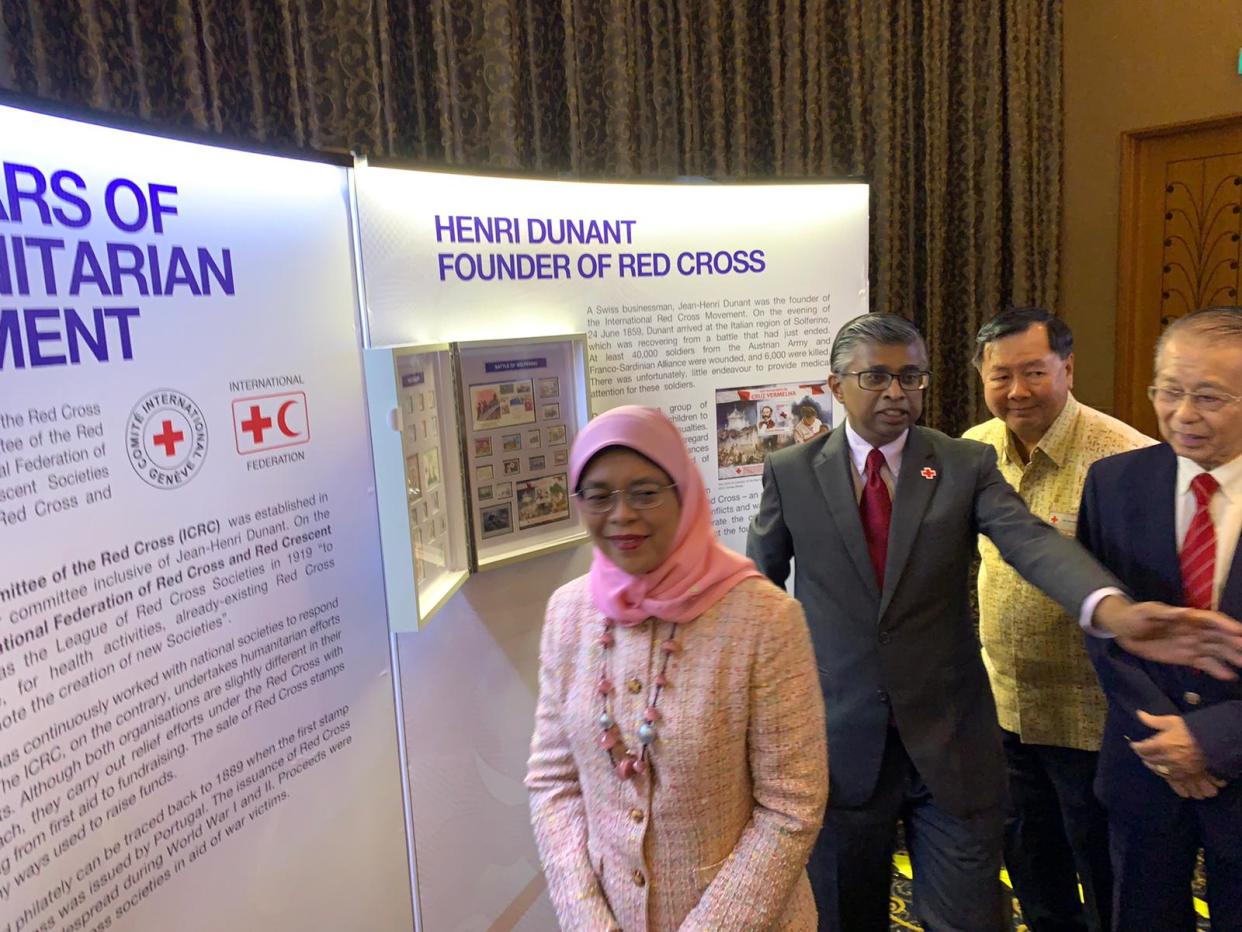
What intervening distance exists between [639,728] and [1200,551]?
3.60 feet

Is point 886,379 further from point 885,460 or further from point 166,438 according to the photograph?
point 166,438

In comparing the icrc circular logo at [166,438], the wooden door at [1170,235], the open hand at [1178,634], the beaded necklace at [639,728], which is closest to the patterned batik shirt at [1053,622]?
the open hand at [1178,634]

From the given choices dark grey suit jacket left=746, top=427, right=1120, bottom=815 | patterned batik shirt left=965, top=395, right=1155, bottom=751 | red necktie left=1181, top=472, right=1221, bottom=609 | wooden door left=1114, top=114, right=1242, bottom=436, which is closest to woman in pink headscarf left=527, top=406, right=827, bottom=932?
dark grey suit jacket left=746, top=427, right=1120, bottom=815

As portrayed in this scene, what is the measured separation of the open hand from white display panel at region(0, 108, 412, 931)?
1531mm

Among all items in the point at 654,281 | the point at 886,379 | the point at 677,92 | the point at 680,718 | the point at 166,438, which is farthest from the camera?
the point at 677,92

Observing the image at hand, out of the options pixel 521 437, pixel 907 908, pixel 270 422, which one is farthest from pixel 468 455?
pixel 907 908

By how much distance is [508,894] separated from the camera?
2.40 meters

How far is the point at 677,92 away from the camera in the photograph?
11.2 feet

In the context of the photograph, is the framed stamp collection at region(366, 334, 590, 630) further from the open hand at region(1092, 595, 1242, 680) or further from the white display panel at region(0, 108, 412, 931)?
the open hand at region(1092, 595, 1242, 680)

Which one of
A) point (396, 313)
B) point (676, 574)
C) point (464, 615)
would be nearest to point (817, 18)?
point (396, 313)

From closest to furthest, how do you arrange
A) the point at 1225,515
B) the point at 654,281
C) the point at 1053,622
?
the point at 1225,515, the point at 1053,622, the point at 654,281

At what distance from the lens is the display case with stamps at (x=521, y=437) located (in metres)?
2.20

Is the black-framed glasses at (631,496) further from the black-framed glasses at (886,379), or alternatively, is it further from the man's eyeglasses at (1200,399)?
the man's eyeglasses at (1200,399)

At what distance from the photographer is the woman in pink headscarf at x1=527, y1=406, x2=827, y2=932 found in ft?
4.14
